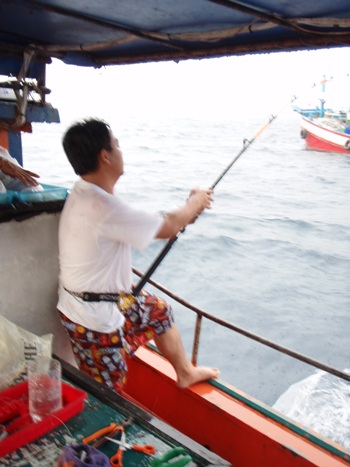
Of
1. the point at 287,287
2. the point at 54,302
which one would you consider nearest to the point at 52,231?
the point at 54,302

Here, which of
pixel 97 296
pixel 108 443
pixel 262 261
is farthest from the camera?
pixel 262 261

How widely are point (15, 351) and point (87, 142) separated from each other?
42.7 inches

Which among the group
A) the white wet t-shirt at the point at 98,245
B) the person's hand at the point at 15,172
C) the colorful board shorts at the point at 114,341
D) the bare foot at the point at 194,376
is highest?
the person's hand at the point at 15,172

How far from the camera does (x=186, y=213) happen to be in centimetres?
239

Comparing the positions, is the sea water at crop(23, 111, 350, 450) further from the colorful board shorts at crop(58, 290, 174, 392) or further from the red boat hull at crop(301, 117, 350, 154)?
the red boat hull at crop(301, 117, 350, 154)

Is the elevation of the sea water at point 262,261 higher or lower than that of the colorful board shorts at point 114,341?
lower

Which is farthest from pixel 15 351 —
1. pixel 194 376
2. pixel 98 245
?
pixel 194 376

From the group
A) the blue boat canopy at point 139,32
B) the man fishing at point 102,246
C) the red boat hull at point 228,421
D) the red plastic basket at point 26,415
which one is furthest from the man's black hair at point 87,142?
the red boat hull at point 228,421

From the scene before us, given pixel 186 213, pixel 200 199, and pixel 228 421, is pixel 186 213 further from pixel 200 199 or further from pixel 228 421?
pixel 228 421

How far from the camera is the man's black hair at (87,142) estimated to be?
221cm

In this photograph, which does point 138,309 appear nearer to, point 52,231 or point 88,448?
point 52,231

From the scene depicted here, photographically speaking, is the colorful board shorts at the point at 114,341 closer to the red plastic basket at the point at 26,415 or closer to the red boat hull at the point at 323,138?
the red plastic basket at the point at 26,415

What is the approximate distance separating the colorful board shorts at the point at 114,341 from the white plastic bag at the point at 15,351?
0.37m

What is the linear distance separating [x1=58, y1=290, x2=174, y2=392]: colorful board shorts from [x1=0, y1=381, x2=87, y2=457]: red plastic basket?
1.69 ft
